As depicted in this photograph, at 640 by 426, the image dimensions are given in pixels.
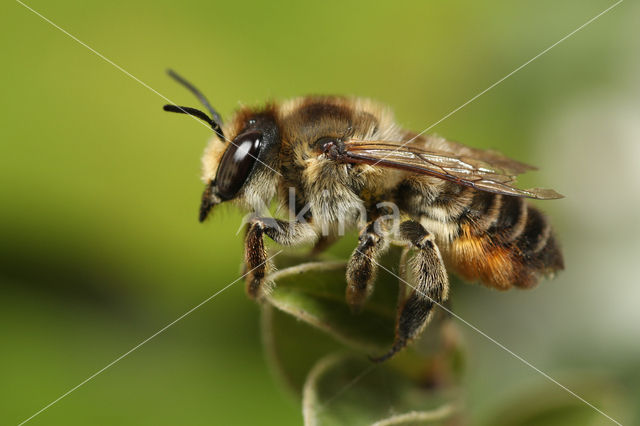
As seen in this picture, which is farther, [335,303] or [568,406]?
[568,406]

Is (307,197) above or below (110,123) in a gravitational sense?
above

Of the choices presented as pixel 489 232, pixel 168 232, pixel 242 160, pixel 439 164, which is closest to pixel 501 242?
pixel 489 232

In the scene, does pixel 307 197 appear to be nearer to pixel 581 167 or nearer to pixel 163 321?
pixel 163 321

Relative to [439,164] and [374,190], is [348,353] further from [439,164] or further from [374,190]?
[439,164]

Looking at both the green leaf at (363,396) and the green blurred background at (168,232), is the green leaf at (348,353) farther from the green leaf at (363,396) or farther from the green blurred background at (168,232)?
the green blurred background at (168,232)

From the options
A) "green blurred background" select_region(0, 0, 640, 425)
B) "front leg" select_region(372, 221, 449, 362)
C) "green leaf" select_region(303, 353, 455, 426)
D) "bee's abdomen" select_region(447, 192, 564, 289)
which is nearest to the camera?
"green leaf" select_region(303, 353, 455, 426)

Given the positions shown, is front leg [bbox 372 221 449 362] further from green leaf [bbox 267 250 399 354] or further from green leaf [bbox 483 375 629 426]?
green leaf [bbox 483 375 629 426]

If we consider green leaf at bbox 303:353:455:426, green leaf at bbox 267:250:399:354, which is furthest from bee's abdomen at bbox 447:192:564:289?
green leaf at bbox 303:353:455:426

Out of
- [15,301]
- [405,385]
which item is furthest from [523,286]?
[15,301]
